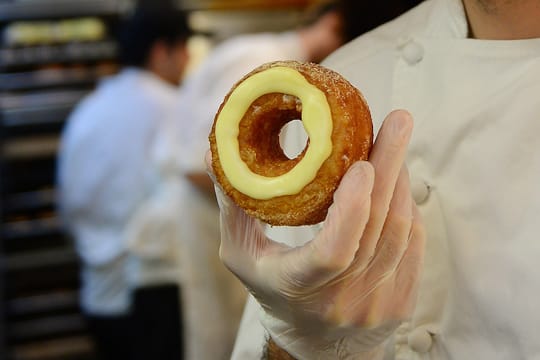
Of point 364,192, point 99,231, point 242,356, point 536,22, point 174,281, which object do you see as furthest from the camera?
point 99,231

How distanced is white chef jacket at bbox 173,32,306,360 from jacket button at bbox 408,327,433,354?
5.50 feet

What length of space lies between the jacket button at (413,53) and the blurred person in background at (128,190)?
A: 2039mm

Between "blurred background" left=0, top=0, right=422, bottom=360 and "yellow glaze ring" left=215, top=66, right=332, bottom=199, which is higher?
"yellow glaze ring" left=215, top=66, right=332, bottom=199

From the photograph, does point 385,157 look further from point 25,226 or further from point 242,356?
point 25,226

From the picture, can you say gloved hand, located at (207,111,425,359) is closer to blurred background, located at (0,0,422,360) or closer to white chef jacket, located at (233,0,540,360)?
white chef jacket, located at (233,0,540,360)

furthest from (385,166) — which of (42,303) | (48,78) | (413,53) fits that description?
(42,303)

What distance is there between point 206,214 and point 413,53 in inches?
70.3

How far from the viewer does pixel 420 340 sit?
1.10 meters

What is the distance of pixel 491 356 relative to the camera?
41.0 inches

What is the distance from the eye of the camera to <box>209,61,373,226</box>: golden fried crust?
87 centimetres

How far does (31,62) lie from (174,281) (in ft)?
5.98

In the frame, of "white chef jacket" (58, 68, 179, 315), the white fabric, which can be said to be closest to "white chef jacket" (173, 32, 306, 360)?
the white fabric

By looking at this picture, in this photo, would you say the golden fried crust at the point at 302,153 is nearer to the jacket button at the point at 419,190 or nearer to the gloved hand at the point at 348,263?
the gloved hand at the point at 348,263

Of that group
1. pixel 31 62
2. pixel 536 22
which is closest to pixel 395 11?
pixel 536 22
